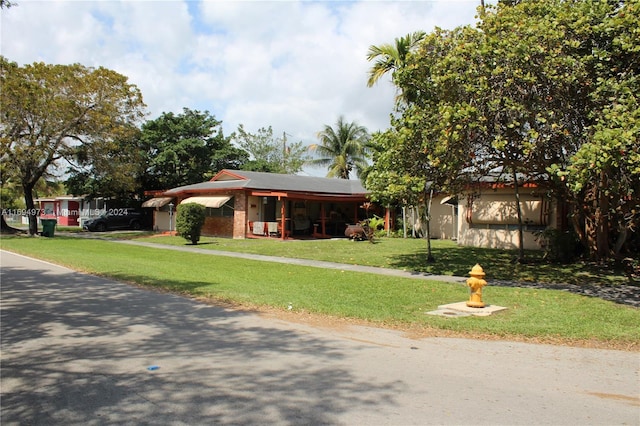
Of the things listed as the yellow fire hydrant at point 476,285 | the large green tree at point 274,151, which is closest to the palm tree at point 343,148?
the large green tree at point 274,151

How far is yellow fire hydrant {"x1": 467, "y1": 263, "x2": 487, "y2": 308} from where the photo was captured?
8.97 m

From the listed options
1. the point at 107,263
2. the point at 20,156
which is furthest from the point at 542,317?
the point at 20,156

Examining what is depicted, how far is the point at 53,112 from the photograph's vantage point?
87.2 feet

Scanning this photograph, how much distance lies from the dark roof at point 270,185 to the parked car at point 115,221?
780 cm

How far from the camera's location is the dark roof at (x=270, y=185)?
89.6ft

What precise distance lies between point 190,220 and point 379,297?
14.7m

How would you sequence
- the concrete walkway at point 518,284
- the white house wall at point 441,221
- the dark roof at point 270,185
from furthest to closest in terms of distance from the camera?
the dark roof at point 270,185 → the white house wall at point 441,221 → the concrete walkway at point 518,284

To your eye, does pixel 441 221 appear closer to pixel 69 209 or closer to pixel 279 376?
pixel 279 376

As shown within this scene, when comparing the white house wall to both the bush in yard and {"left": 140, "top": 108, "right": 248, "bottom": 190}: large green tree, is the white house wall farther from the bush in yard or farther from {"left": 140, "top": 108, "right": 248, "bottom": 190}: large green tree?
{"left": 140, "top": 108, "right": 248, "bottom": 190}: large green tree

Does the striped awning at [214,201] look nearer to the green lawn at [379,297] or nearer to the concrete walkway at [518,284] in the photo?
the concrete walkway at [518,284]

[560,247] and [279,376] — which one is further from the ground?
[560,247]

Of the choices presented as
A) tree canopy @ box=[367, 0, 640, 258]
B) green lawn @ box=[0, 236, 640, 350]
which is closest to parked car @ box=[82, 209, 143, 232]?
green lawn @ box=[0, 236, 640, 350]

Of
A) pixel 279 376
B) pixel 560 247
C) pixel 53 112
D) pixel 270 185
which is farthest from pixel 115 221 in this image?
pixel 279 376

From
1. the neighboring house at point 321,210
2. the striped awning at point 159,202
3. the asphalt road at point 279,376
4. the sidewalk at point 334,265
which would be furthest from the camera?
the striped awning at point 159,202
